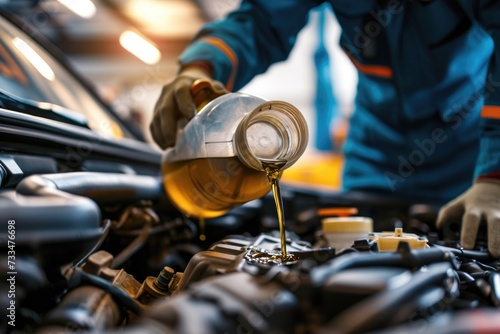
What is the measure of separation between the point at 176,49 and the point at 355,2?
635cm

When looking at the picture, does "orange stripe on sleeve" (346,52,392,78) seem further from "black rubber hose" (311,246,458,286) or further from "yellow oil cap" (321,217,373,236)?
"black rubber hose" (311,246,458,286)

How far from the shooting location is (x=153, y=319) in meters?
0.45

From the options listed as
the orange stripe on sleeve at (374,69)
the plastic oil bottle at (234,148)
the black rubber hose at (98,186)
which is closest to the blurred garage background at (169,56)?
the orange stripe on sleeve at (374,69)

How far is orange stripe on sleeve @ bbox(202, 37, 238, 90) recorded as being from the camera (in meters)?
1.55

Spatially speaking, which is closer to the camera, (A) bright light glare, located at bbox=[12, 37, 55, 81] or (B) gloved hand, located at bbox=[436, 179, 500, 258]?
(B) gloved hand, located at bbox=[436, 179, 500, 258]

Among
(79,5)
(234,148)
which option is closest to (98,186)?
(234,148)

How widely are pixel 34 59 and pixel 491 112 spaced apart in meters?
1.27

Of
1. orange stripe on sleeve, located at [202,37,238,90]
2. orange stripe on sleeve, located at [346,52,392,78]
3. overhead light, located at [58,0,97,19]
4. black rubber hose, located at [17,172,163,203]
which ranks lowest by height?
black rubber hose, located at [17,172,163,203]

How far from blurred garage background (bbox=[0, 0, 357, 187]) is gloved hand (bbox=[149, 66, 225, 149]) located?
286 centimetres

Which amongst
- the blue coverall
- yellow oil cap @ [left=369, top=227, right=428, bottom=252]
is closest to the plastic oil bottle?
yellow oil cap @ [left=369, top=227, right=428, bottom=252]

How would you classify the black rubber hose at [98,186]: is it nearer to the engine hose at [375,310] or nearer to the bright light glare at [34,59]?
the engine hose at [375,310]

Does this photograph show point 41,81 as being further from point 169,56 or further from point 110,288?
point 169,56

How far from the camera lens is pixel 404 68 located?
170 centimetres

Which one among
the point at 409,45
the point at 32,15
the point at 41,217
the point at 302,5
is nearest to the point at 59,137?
the point at 41,217
